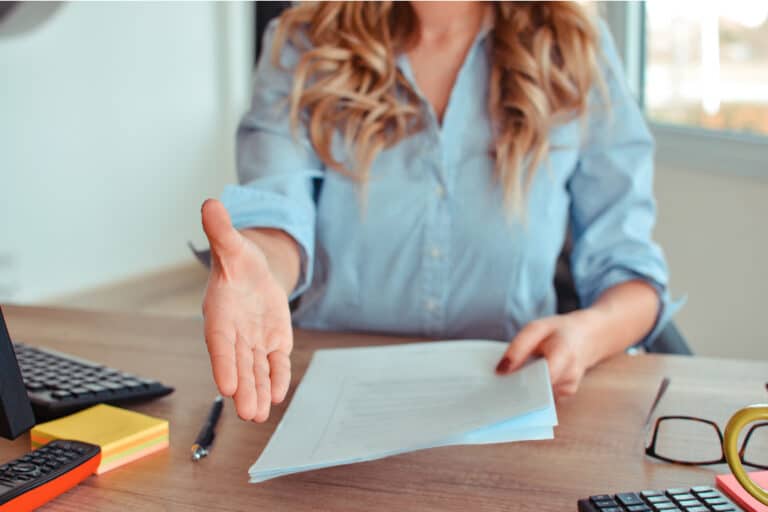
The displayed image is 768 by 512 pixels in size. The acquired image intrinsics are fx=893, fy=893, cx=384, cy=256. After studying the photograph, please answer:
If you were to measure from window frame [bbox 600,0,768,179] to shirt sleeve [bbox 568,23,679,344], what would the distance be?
3.07ft

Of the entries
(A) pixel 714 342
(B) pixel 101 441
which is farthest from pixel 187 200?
(B) pixel 101 441

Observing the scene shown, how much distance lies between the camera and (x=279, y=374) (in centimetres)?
70

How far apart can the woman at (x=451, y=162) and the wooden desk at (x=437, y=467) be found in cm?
32

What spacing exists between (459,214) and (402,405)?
20.8 inches

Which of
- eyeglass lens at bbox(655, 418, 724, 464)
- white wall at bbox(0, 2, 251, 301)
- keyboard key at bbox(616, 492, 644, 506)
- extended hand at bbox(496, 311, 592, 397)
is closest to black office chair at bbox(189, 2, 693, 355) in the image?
extended hand at bbox(496, 311, 592, 397)

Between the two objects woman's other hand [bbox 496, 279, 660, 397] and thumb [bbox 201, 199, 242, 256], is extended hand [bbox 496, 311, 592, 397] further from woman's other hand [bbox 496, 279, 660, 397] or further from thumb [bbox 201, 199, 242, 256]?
thumb [bbox 201, 199, 242, 256]

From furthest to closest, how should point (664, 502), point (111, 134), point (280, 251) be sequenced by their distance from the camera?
point (111, 134) < point (280, 251) < point (664, 502)

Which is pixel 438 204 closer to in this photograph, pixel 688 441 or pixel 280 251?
pixel 280 251

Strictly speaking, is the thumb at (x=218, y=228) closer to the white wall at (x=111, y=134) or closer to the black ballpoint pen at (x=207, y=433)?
the black ballpoint pen at (x=207, y=433)

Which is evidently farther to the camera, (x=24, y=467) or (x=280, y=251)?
(x=280, y=251)

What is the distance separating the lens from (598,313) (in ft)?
3.62

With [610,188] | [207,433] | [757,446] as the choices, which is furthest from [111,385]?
[610,188]

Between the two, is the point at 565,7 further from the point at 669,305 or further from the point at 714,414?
Answer: the point at 714,414

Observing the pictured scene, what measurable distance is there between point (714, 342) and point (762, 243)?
306 mm
